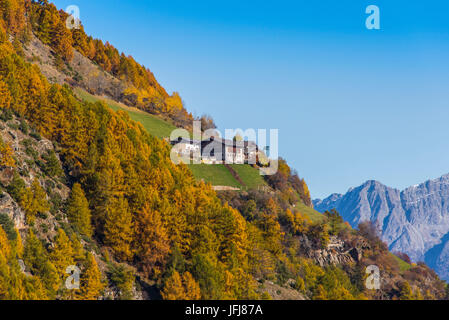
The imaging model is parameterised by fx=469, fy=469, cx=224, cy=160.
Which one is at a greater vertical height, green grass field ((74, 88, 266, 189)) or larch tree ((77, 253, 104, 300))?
green grass field ((74, 88, 266, 189))

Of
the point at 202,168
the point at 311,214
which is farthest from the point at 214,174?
the point at 311,214

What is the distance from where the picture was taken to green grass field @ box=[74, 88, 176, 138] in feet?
446

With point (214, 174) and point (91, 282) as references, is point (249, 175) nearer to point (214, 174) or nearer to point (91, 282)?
point (214, 174)

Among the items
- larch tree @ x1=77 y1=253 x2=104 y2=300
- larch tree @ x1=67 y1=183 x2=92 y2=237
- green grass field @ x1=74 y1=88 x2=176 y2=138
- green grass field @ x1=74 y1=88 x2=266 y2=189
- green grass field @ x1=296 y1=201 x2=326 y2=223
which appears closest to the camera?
larch tree @ x1=77 y1=253 x2=104 y2=300

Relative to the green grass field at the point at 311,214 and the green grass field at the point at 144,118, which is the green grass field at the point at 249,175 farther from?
the green grass field at the point at 144,118

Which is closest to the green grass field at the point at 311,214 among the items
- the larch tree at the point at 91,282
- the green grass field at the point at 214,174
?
the green grass field at the point at 214,174

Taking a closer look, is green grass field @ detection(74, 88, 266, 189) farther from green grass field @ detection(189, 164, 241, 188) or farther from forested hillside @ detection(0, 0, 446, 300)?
forested hillside @ detection(0, 0, 446, 300)

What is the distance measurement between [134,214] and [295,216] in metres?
48.7

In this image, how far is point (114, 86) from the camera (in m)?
161

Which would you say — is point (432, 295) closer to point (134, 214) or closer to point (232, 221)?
point (232, 221)

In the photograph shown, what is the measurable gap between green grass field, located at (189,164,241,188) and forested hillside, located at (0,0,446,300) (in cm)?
621

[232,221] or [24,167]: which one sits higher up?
[24,167]

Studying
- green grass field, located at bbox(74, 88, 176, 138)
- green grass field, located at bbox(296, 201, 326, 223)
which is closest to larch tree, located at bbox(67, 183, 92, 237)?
green grass field, located at bbox(74, 88, 176, 138)
